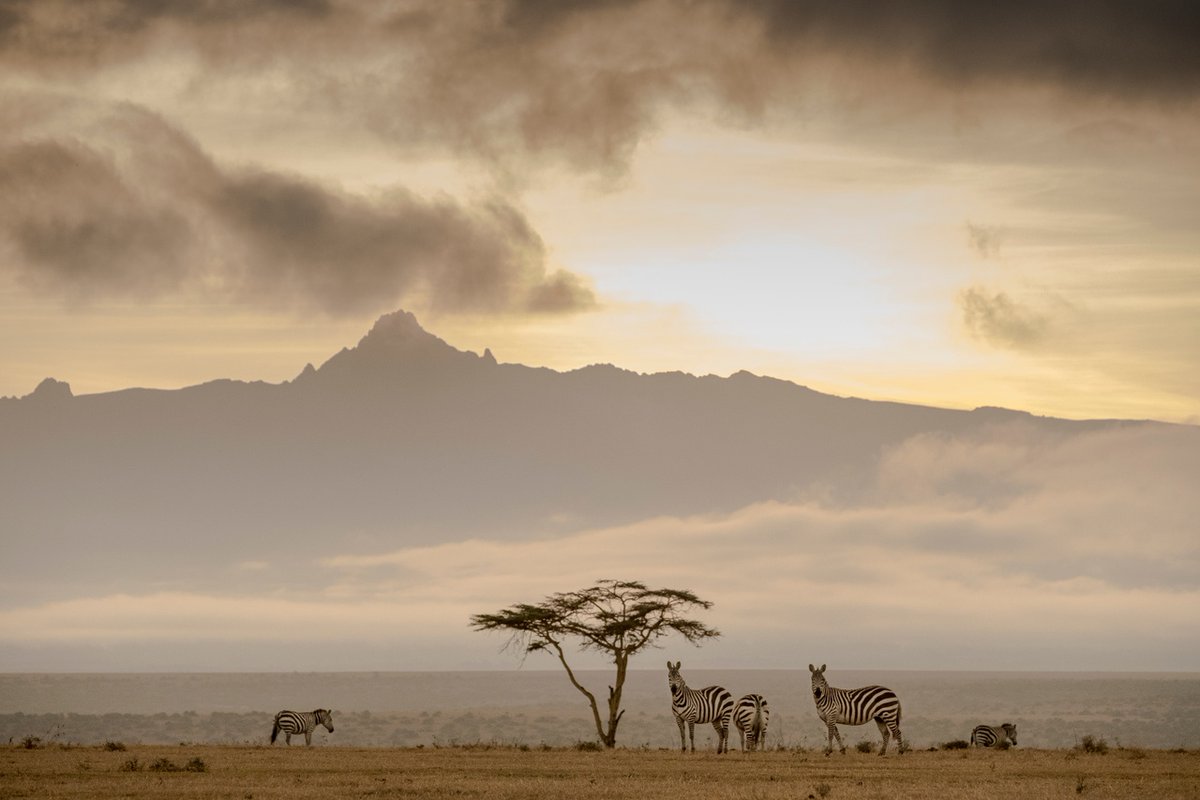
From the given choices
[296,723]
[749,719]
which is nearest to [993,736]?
[749,719]

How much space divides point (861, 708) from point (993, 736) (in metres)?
6.84

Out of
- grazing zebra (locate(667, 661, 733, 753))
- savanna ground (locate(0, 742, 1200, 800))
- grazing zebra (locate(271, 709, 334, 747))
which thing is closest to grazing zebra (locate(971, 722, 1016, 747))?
savanna ground (locate(0, 742, 1200, 800))

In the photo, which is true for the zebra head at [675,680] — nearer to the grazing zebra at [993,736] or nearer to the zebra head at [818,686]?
the zebra head at [818,686]

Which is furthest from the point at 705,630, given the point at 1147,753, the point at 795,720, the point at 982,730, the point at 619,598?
the point at 795,720

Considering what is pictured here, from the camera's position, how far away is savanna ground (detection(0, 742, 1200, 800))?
4050 centimetres

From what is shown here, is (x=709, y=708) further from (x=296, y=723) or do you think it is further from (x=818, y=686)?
(x=296, y=723)

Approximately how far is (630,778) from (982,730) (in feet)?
68.6

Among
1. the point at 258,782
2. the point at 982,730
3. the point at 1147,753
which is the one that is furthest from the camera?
the point at 982,730

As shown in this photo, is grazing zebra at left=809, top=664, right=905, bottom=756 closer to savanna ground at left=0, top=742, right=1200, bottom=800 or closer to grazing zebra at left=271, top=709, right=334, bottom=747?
savanna ground at left=0, top=742, right=1200, bottom=800

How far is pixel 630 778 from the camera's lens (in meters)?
45.6

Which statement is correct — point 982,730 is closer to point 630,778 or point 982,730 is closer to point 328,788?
point 630,778

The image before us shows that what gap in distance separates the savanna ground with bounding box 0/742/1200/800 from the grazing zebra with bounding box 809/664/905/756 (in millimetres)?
1285

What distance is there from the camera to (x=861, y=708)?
187ft

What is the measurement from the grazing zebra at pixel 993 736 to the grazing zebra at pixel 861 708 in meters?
4.10
